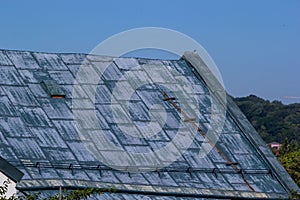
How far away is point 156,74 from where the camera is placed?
33.5 m

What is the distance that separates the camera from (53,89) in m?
30.4

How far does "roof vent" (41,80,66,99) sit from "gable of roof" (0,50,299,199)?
0.21 feet

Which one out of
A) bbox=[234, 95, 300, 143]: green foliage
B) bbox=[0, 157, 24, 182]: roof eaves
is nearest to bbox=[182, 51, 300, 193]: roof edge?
bbox=[0, 157, 24, 182]: roof eaves

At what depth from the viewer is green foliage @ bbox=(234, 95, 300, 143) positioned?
11919 cm

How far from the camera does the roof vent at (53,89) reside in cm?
3027

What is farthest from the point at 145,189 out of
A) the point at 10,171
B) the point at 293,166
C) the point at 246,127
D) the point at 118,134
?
the point at 293,166

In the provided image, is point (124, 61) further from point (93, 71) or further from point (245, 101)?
point (245, 101)

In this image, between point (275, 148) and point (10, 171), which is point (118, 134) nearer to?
point (10, 171)

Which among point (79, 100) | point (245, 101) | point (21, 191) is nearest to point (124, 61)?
point (79, 100)

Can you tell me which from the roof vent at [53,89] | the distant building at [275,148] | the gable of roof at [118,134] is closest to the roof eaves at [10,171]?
the gable of roof at [118,134]

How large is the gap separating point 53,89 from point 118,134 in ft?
7.33

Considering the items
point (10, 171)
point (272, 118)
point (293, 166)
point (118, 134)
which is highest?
point (272, 118)

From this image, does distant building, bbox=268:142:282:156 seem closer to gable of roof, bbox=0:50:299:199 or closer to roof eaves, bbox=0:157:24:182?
gable of roof, bbox=0:50:299:199

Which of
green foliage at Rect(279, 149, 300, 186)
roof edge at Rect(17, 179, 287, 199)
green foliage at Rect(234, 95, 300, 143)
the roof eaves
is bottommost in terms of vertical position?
the roof eaves
